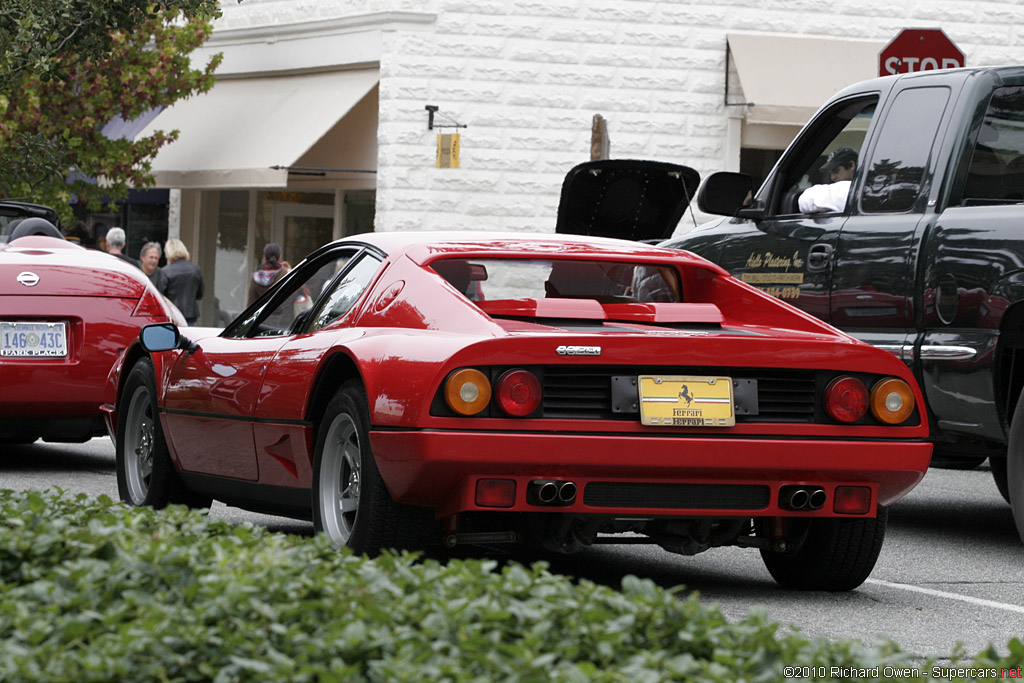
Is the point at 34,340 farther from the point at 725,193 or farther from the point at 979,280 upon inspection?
the point at 979,280

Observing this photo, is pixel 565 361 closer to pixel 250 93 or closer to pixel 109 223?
pixel 250 93

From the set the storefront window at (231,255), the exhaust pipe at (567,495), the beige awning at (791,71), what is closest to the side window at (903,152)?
the exhaust pipe at (567,495)

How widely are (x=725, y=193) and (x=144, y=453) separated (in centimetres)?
314

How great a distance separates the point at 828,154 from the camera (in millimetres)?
8883

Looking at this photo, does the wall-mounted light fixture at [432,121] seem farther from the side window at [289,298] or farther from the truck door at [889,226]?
the side window at [289,298]

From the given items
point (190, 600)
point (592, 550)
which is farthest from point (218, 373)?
point (190, 600)

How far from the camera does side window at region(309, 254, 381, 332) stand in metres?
6.50

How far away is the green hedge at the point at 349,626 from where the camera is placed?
3.18 meters

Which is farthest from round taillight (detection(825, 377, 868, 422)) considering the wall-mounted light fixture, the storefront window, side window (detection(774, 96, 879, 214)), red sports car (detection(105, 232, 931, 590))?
the storefront window

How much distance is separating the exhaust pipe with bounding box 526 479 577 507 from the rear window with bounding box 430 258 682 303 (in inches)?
43.8

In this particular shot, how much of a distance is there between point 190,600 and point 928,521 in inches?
243

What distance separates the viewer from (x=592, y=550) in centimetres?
738

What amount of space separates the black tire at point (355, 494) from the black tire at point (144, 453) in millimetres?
1693

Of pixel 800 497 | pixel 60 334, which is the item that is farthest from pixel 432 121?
pixel 800 497
